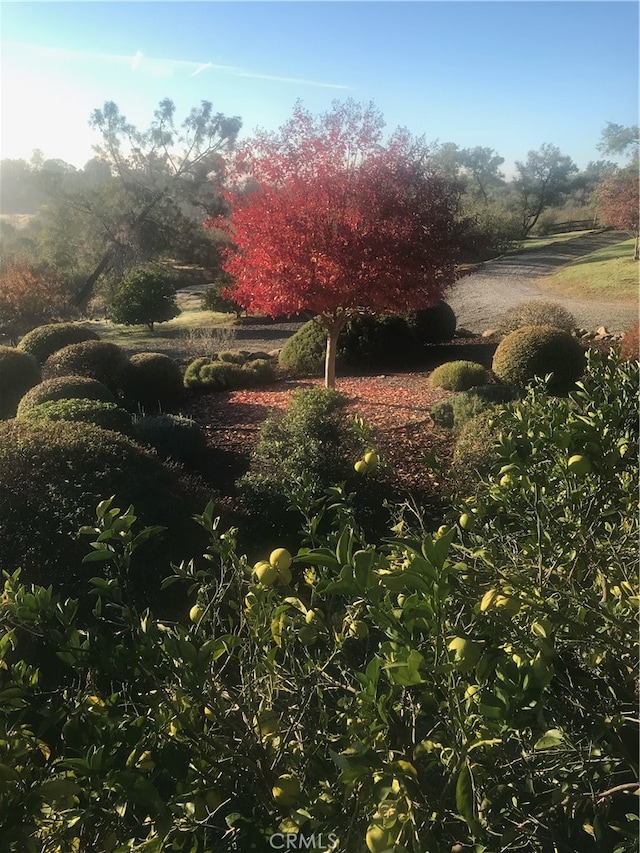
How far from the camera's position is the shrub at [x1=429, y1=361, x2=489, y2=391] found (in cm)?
688

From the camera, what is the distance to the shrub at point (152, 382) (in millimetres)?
7168

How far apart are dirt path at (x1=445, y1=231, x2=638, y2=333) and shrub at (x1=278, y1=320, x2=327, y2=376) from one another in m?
2.99

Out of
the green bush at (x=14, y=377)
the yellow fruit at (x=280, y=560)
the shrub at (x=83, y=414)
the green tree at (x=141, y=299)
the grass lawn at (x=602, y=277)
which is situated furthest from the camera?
the grass lawn at (x=602, y=277)

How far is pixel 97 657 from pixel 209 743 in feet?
0.67

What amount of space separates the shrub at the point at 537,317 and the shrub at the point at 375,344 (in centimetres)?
203

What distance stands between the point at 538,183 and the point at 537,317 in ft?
12.3

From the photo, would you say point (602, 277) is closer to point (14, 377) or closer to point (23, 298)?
point (23, 298)

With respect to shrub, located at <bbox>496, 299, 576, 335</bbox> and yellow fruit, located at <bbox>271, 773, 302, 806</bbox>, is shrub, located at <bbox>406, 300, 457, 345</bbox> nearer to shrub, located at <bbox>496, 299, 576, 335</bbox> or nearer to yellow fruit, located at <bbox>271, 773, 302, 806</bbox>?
shrub, located at <bbox>496, 299, 576, 335</bbox>

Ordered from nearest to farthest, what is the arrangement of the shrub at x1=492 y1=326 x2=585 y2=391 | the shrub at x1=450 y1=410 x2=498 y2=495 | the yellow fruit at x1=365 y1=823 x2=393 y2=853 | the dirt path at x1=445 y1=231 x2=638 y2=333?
1. the yellow fruit at x1=365 y1=823 x2=393 y2=853
2. the shrub at x1=450 y1=410 x2=498 y2=495
3. the shrub at x1=492 y1=326 x2=585 y2=391
4. the dirt path at x1=445 y1=231 x2=638 y2=333

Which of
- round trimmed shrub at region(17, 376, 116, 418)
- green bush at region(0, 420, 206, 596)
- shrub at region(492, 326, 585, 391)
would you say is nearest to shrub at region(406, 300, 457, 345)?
shrub at region(492, 326, 585, 391)

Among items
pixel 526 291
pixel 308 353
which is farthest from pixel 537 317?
pixel 308 353

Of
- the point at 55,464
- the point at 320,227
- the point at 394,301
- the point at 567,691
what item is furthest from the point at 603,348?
the point at 567,691

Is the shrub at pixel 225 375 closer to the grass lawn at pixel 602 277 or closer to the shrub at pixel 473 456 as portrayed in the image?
the shrub at pixel 473 456

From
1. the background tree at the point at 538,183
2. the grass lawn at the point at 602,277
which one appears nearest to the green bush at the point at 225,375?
the background tree at the point at 538,183
